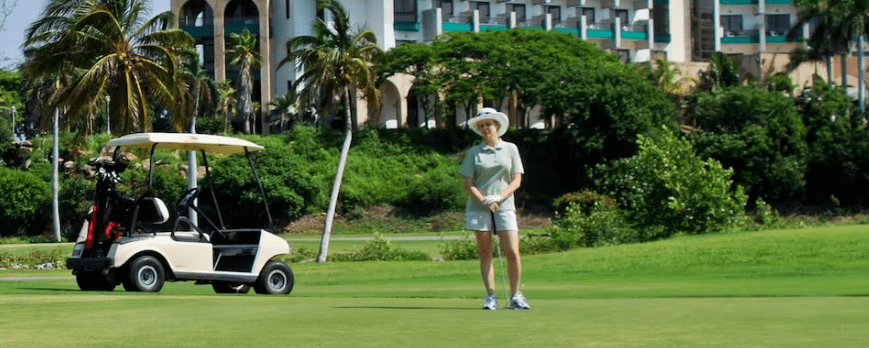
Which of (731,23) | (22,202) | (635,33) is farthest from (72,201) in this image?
(731,23)

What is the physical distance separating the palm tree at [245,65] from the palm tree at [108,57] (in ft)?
144

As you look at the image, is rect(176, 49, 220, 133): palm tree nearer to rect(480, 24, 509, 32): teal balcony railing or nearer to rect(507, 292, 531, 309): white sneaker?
rect(480, 24, 509, 32): teal balcony railing

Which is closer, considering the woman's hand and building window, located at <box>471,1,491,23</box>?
the woman's hand

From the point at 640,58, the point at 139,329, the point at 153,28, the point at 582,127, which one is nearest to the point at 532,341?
the point at 139,329

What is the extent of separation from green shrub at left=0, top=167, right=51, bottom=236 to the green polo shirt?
62.7m

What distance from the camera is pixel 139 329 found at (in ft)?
32.4

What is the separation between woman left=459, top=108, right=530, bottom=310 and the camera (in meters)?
12.7

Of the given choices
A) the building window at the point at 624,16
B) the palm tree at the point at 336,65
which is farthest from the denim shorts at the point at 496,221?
the building window at the point at 624,16

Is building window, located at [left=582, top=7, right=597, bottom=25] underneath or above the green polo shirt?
→ above

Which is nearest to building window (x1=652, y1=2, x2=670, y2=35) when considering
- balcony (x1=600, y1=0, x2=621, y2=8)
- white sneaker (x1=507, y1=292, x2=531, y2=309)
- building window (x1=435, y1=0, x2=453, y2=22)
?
balcony (x1=600, y1=0, x2=621, y2=8)

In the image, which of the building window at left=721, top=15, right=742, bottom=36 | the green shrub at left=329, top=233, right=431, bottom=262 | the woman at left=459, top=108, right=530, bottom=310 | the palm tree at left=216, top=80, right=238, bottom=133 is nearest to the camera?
the woman at left=459, top=108, right=530, bottom=310

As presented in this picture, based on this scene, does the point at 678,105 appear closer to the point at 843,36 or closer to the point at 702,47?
the point at 843,36

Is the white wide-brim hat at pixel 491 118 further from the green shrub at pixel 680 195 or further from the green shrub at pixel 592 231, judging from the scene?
the green shrub at pixel 680 195

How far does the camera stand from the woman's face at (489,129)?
1276cm
